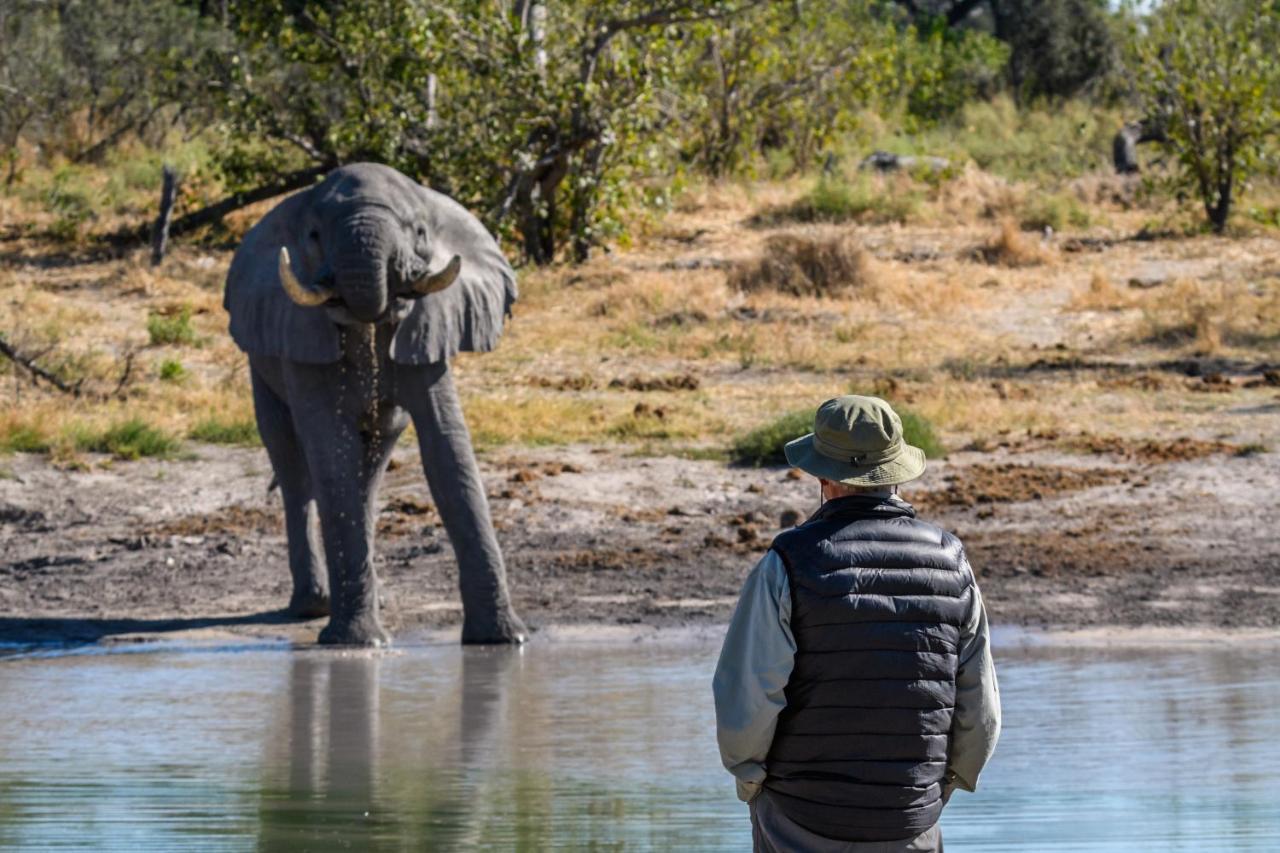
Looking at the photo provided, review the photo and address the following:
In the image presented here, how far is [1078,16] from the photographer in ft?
105

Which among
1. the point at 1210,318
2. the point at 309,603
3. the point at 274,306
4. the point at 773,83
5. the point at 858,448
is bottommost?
the point at 309,603

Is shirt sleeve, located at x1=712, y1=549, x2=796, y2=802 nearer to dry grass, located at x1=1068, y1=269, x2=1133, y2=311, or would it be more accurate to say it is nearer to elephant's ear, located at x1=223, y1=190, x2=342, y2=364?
elephant's ear, located at x1=223, y1=190, x2=342, y2=364

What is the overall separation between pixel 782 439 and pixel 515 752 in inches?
190

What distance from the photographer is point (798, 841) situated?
3.79 metres

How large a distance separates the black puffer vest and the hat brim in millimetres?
40

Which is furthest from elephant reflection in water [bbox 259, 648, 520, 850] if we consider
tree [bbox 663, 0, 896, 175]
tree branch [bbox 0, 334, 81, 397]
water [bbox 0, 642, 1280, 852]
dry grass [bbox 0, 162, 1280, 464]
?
tree [bbox 663, 0, 896, 175]

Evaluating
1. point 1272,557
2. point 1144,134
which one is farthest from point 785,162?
point 1272,557

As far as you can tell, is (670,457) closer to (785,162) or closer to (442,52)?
(442,52)

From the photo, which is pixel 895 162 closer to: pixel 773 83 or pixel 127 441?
pixel 773 83

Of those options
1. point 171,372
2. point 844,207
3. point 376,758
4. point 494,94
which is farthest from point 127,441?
point 844,207

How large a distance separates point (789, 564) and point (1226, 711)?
432 cm

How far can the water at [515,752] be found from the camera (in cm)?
602

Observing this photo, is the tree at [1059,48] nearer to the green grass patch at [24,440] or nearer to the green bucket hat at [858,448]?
the green grass patch at [24,440]

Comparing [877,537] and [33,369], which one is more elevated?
[877,537]
